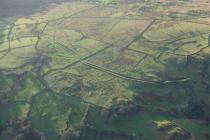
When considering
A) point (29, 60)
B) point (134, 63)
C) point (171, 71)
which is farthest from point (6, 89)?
point (171, 71)

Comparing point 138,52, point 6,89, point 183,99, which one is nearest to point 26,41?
point 6,89

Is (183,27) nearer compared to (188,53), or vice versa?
(188,53)

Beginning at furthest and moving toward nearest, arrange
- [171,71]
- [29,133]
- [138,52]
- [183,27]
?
[183,27] → [138,52] → [171,71] → [29,133]

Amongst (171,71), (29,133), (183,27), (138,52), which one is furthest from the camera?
(183,27)

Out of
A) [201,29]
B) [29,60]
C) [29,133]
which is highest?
[201,29]

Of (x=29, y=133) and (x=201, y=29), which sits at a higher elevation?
(x=201, y=29)

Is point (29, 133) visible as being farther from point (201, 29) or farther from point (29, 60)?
point (201, 29)
